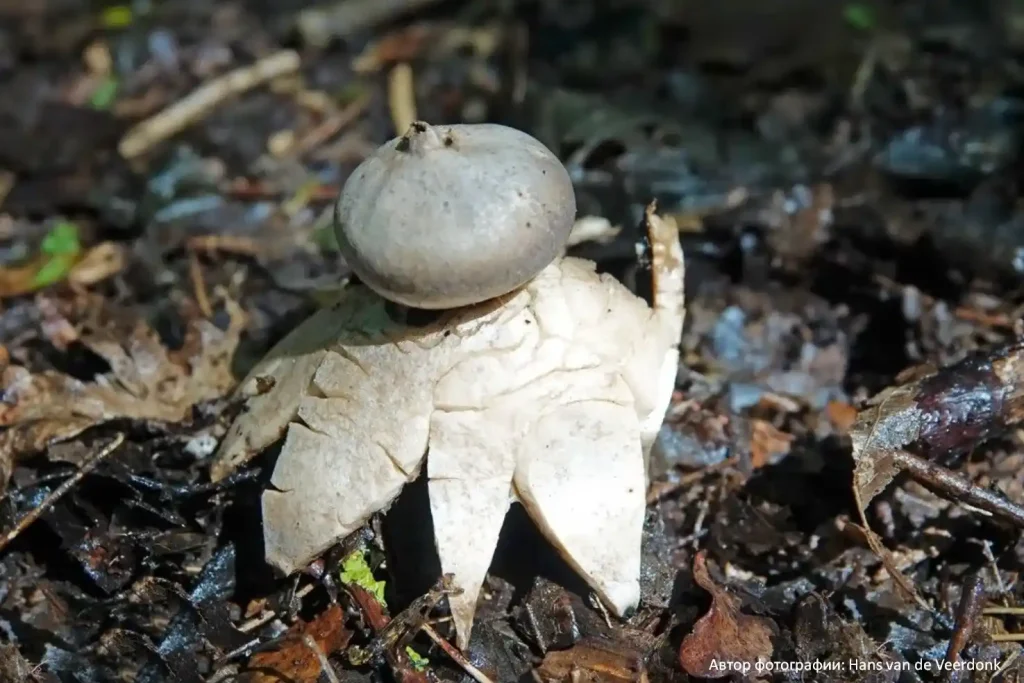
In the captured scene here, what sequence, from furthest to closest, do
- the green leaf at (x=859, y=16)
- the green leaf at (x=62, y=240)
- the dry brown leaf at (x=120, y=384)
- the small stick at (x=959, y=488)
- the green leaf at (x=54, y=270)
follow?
the green leaf at (x=859, y=16), the green leaf at (x=62, y=240), the green leaf at (x=54, y=270), the dry brown leaf at (x=120, y=384), the small stick at (x=959, y=488)

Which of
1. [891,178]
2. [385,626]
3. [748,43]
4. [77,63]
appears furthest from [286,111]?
[385,626]

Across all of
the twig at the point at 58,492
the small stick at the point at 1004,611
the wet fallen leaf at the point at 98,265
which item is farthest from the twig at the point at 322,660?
the wet fallen leaf at the point at 98,265

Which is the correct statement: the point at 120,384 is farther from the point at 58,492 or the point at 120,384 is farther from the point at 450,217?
the point at 450,217

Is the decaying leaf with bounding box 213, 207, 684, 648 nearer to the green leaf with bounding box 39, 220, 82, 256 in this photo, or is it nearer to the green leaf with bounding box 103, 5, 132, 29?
the green leaf with bounding box 39, 220, 82, 256

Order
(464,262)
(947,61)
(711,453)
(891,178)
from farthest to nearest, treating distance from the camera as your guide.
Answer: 1. (947,61)
2. (891,178)
3. (711,453)
4. (464,262)

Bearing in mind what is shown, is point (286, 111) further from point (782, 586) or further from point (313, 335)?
point (782, 586)

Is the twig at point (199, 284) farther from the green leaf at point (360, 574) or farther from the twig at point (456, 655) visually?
the twig at point (456, 655)
